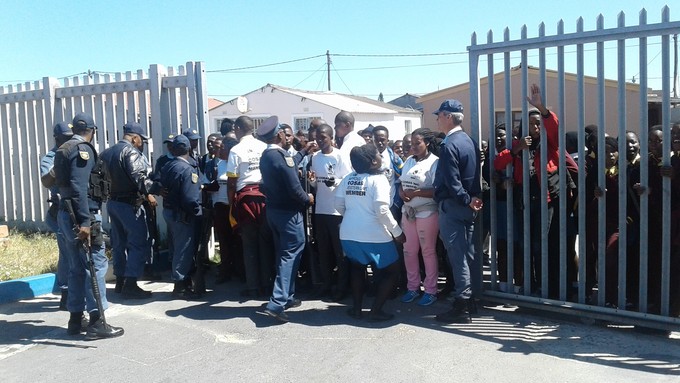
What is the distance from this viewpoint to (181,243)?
679cm

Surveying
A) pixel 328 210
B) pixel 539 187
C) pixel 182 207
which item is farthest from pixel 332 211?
pixel 539 187

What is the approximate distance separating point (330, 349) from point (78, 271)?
2317 mm

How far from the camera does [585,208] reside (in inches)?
212

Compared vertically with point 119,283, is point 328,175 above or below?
above

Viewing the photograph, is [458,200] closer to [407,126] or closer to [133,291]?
[133,291]

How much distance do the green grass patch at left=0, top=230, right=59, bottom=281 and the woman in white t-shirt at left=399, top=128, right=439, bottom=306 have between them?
4487 millimetres

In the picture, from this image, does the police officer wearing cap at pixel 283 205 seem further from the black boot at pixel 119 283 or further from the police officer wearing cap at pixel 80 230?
the black boot at pixel 119 283

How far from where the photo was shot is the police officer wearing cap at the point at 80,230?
527cm

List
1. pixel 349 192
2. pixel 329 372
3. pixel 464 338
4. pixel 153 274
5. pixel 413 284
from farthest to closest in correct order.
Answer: pixel 153 274 → pixel 413 284 → pixel 349 192 → pixel 464 338 → pixel 329 372

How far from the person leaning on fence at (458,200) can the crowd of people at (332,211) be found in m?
0.01

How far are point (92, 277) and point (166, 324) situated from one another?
0.91m

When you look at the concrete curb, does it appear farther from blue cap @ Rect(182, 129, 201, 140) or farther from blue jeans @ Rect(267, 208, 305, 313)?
blue jeans @ Rect(267, 208, 305, 313)

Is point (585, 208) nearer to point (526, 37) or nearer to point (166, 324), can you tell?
point (526, 37)

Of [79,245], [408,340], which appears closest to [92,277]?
[79,245]
